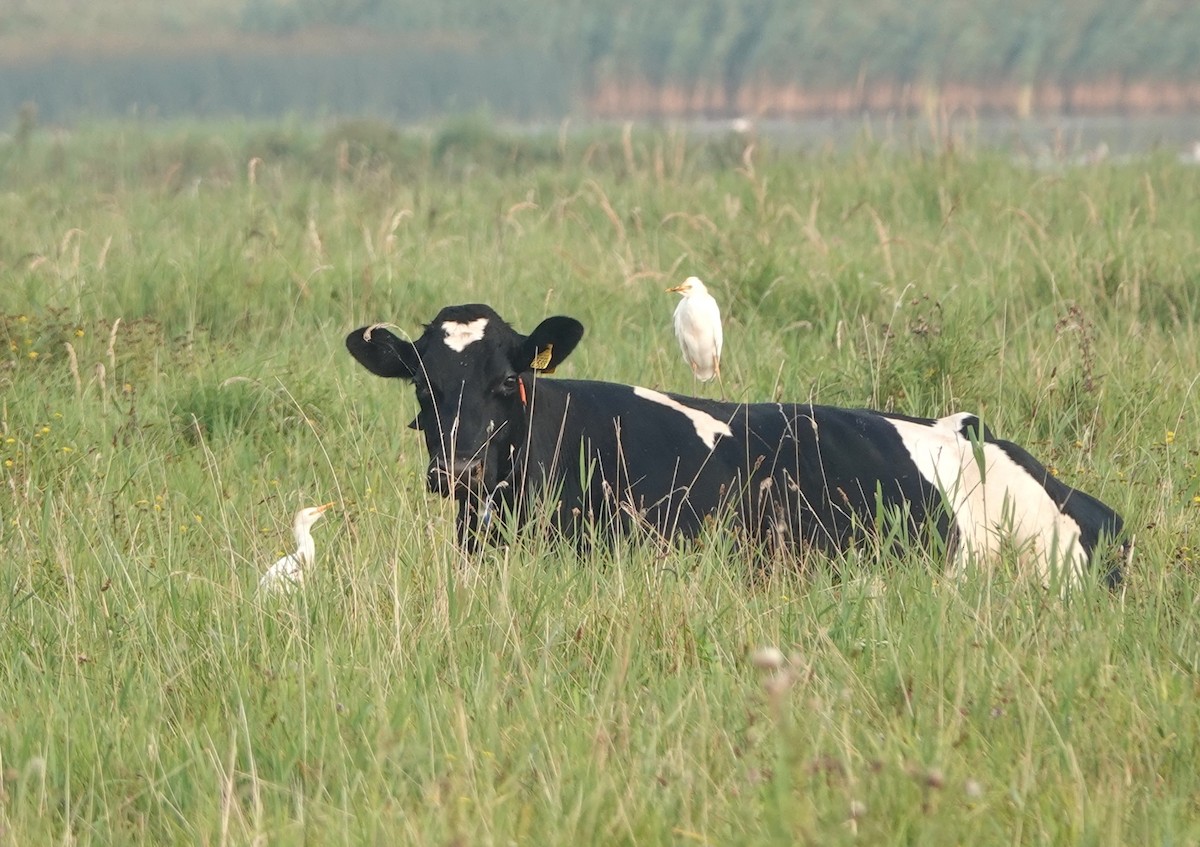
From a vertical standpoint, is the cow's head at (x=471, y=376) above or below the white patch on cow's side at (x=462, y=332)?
below

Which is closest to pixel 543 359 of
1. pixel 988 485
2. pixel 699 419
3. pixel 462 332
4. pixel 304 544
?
pixel 462 332

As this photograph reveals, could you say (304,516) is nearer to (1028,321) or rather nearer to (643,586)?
(643,586)

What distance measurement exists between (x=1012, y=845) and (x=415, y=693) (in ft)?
4.23

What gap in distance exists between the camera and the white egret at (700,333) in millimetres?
6332

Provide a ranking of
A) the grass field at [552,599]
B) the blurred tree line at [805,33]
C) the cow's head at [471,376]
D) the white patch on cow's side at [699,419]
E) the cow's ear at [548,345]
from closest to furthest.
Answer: the grass field at [552,599] → the cow's head at [471,376] → the cow's ear at [548,345] → the white patch on cow's side at [699,419] → the blurred tree line at [805,33]

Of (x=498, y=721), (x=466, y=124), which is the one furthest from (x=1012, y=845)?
(x=466, y=124)

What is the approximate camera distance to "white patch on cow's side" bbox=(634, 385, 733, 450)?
5180 millimetres

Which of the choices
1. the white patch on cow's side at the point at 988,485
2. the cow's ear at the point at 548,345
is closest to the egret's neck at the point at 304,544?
the cow's ear at the point at 548,345

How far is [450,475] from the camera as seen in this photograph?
4.40m

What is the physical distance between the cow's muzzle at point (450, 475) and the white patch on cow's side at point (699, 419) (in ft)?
2.89

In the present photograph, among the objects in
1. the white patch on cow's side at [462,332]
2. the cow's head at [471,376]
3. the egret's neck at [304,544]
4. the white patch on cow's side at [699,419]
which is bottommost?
the egret's neck at [304,544]

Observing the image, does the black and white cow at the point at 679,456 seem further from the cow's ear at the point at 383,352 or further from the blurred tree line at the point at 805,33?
the blurred tree line at the point at 805,33

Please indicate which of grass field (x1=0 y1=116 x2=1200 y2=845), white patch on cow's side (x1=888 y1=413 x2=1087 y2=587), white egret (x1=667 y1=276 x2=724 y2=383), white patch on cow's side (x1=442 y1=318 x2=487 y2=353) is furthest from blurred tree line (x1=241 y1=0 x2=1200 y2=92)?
white patch on cow's side (x1=442 y1=318 x2=487 y2=353)

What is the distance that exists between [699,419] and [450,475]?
1.11 meters
